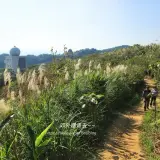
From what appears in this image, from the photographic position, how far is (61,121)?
5.92 metres

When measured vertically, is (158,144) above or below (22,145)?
below

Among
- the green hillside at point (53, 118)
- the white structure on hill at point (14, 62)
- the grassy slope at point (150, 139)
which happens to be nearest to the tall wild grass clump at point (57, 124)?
the green hillside at point (53, 118)

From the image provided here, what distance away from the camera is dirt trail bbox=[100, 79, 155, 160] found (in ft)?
22.9

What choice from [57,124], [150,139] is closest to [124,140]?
[150,139]

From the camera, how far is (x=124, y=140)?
27.3 feet

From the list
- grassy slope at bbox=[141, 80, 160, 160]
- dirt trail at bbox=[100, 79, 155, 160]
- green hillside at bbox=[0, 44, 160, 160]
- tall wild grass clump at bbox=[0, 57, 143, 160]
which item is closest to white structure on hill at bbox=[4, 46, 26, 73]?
green hillside at bbox=[0, 44, 160, 160]

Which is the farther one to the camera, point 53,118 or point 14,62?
point 14,62

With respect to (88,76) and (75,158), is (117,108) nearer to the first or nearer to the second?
(88,76)

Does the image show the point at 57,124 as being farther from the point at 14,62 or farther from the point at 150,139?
the point at 14,62

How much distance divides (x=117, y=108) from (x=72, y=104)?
5.47 metres

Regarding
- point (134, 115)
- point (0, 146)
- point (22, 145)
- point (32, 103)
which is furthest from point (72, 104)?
point (134, 115)

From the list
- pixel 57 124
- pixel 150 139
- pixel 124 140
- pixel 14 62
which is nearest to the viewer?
pixel 57 124

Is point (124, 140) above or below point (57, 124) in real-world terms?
below

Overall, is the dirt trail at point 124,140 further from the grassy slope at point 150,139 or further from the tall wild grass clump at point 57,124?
the tall wild grass clump at point 57,124
